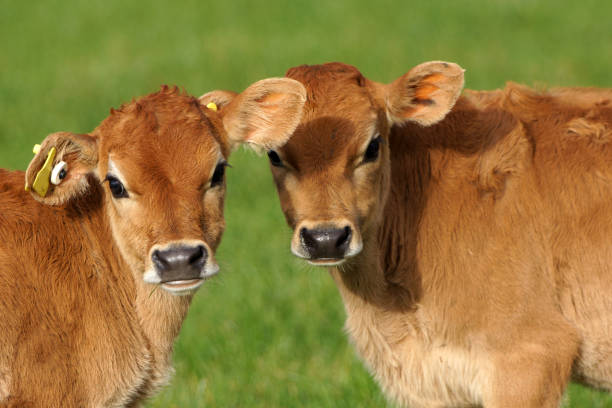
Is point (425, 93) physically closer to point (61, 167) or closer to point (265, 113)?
point (265, 113)

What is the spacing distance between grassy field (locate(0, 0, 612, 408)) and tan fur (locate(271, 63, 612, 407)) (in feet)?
2.22

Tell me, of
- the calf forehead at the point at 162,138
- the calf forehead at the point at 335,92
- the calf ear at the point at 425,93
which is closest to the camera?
the calf forehead at the point at 162,138

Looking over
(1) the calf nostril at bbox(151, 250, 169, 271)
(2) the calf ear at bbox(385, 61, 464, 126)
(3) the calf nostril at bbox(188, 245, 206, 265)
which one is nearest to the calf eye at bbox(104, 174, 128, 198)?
(1) the calf nostril at bbox(151, 250, 169, 271)

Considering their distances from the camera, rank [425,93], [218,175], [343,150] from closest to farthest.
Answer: [218,175] < [343,150] < [425,93]

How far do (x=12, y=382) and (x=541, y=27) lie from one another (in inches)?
779

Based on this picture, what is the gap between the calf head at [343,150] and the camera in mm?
5809

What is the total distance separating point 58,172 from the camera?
5680 millimetres

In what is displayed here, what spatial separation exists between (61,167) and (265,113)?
1338 millimetres

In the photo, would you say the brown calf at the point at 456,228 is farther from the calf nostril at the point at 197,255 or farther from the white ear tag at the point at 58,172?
the white ear tag at the point at 58,172

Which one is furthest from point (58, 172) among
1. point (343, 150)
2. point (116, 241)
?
point (343, 150)

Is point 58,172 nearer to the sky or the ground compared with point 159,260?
nearer to the sky

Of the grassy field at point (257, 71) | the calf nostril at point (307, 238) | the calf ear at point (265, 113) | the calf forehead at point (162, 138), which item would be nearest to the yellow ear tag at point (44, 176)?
the calf forehead at point (162, 138)

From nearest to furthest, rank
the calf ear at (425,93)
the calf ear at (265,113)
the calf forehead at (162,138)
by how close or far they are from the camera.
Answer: the calf forehead at (162,138) → the calf ear at (265,113) → the calf ear at (425,93)

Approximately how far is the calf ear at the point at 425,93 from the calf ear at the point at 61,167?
6.73 feet
